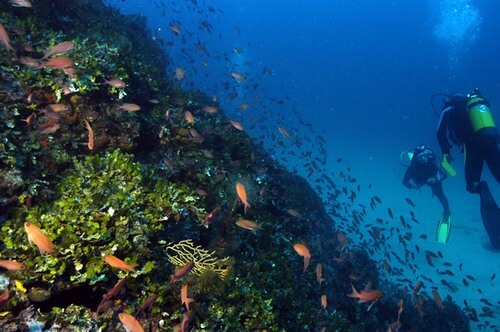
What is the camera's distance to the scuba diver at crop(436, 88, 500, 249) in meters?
9.91

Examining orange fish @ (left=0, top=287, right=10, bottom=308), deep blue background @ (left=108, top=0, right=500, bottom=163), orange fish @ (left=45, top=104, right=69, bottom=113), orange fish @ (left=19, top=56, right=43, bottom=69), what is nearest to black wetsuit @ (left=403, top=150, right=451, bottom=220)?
orange fish @ (left=45, top=104, right=69, bottom=113)

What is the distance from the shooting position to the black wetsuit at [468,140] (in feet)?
32.7

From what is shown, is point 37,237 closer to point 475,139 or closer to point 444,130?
point 475,139

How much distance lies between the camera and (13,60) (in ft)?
17.8

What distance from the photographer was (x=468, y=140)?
424 inches

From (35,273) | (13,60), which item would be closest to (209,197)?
(35,273)

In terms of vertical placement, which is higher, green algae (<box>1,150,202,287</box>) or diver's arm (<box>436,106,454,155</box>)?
diver's arm (<box>436,106,454,155</box>)

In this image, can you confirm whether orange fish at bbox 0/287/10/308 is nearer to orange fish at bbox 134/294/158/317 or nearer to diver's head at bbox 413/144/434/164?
orange fish at bbox 134/294/158/317

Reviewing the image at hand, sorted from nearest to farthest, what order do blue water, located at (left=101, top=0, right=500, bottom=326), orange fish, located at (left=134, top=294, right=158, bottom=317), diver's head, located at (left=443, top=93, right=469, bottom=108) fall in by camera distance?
orange fish, located at (left=134, top=294, right=158, bottom=317)
diver's head, located at (left=443, top=93, right=469, bottom=108)
blue water, located at (left=101, top=0, right=500, bottom=326)

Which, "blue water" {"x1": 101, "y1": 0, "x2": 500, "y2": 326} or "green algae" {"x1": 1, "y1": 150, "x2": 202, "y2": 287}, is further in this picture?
"blue water" {"x1": 101, "y1": 0, "x2": 500, "y2": 326}

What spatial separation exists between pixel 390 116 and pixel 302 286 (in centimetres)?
13798

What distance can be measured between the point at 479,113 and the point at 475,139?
0.86 meters

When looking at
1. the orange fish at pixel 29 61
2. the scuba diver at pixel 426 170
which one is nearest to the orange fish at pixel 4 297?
the orange fish at pixel 29 61

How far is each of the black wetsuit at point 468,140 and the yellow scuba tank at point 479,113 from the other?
0.18 metres
